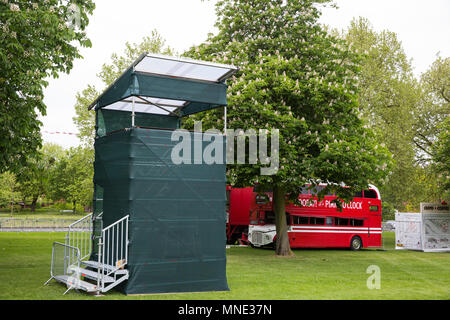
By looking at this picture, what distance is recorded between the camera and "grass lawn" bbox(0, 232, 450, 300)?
11.2 meters

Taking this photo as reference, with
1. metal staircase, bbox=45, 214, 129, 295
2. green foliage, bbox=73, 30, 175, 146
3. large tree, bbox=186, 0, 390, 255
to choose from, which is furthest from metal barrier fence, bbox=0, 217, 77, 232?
metal staircase, bbox=45, 214, 129, 295

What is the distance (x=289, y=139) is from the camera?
19156 millimetres

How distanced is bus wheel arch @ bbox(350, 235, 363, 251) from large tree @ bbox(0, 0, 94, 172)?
810 inches

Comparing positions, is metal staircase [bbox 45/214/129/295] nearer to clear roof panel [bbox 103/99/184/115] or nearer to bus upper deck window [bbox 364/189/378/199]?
clear roof panel [bbox 103/99/184/115]

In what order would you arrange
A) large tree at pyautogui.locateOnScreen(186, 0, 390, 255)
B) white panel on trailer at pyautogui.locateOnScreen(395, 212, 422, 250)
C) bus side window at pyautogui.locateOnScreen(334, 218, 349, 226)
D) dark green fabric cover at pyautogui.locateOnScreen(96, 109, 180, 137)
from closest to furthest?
dark green fabric cover at pyautogui.locateOnScreen(96, 109, 180, 137), large tree at pyautogui.locateOnScreen(186, 0, 390, 255), bus side window at pyautogui.locateOnScreen(334, 218, 349, 226), white panel on trailer at pyautogui.locateOnScreen(395, 212, 422, 250)

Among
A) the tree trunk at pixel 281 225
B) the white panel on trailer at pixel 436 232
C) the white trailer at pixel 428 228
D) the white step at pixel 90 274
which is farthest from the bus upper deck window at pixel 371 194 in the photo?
the white step at pixel 90 274

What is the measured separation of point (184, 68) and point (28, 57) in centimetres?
413

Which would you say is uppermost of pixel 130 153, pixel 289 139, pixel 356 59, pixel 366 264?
pixel 356 59

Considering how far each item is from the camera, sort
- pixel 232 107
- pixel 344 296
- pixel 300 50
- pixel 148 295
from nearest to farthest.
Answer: pixel 148 295, pixel 344 296, pixel 232 107, pixel 300 50

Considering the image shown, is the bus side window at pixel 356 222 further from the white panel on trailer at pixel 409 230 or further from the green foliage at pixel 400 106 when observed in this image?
the green foliage at pixel 400 106

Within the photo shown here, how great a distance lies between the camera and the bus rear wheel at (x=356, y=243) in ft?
96.6

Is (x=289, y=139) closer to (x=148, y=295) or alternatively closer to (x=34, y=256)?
(x=148, y=295)

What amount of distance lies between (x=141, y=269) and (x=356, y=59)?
15.1 metres

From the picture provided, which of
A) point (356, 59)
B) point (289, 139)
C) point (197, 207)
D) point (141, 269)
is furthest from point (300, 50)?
point (141, 269)
